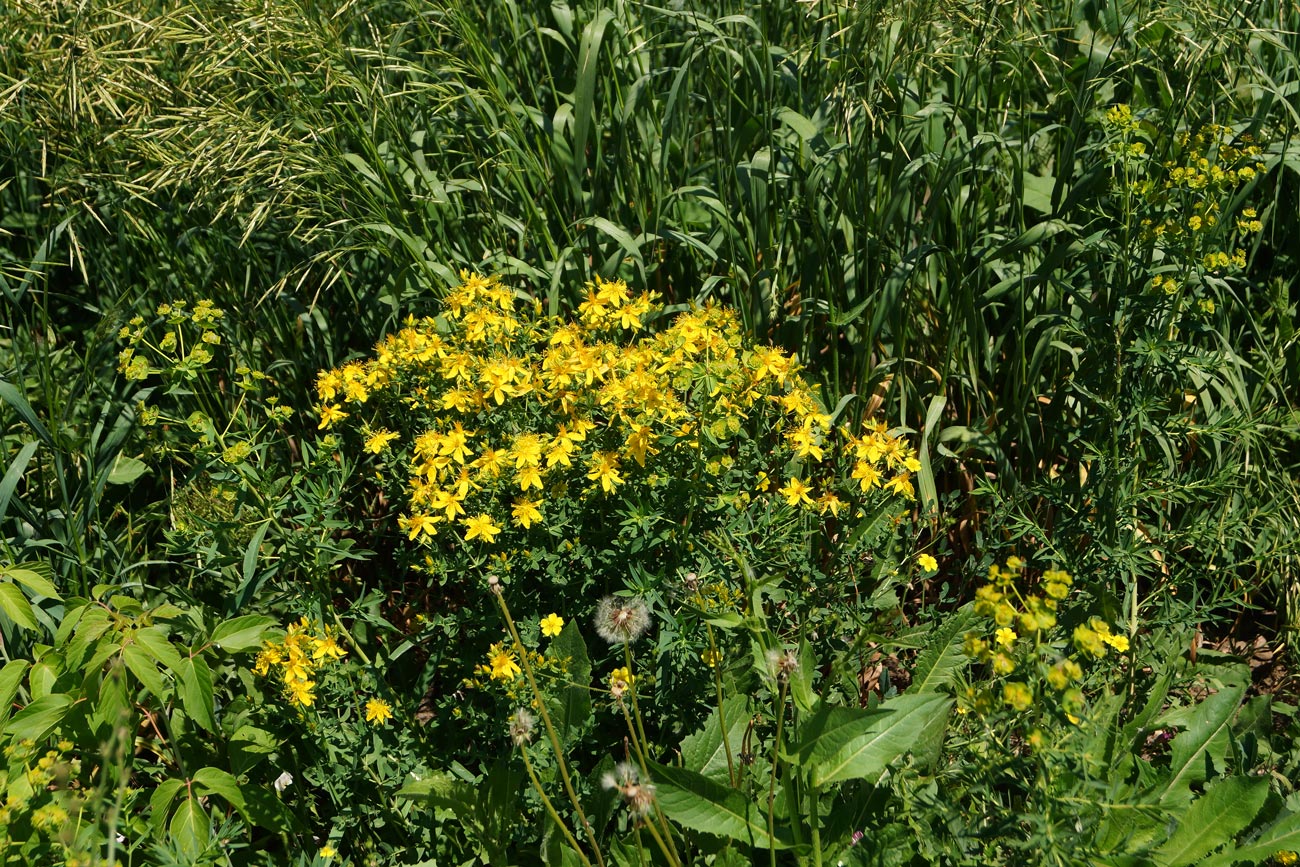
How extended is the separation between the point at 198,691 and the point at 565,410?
0.89 meters

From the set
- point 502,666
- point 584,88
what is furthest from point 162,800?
point 584,88

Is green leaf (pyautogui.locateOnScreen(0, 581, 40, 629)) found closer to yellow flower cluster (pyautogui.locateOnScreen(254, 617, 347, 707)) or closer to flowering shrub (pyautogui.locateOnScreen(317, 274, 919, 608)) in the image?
yellow flower cluster (pyautogui.locateOnScreen(254, 617, 347, 707))

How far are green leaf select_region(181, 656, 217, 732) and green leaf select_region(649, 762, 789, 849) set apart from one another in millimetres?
860

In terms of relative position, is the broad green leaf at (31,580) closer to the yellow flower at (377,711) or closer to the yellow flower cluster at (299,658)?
the yellow flower cluster at (299,658)

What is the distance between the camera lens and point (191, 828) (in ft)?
7.03

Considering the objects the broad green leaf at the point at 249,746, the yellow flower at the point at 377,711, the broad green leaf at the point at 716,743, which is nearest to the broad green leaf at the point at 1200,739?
the broad green leaf at the point at 716,743

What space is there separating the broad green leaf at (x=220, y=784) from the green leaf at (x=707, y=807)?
2.76ft

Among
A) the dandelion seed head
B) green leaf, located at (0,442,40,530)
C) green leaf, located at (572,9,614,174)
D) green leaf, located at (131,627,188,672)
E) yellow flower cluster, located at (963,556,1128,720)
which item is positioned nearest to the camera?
yellow flower cluster, located at (963,556,1128,720)

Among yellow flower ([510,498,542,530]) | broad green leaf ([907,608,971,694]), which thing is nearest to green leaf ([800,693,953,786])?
broad green leaf ([907,608,971,694])

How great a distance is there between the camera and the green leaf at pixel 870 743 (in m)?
1.95

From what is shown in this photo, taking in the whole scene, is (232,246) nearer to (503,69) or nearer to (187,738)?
(503,69)

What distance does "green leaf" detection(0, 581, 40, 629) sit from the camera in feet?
7.10

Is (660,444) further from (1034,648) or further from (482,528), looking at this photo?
(1034,648)

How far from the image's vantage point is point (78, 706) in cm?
221
